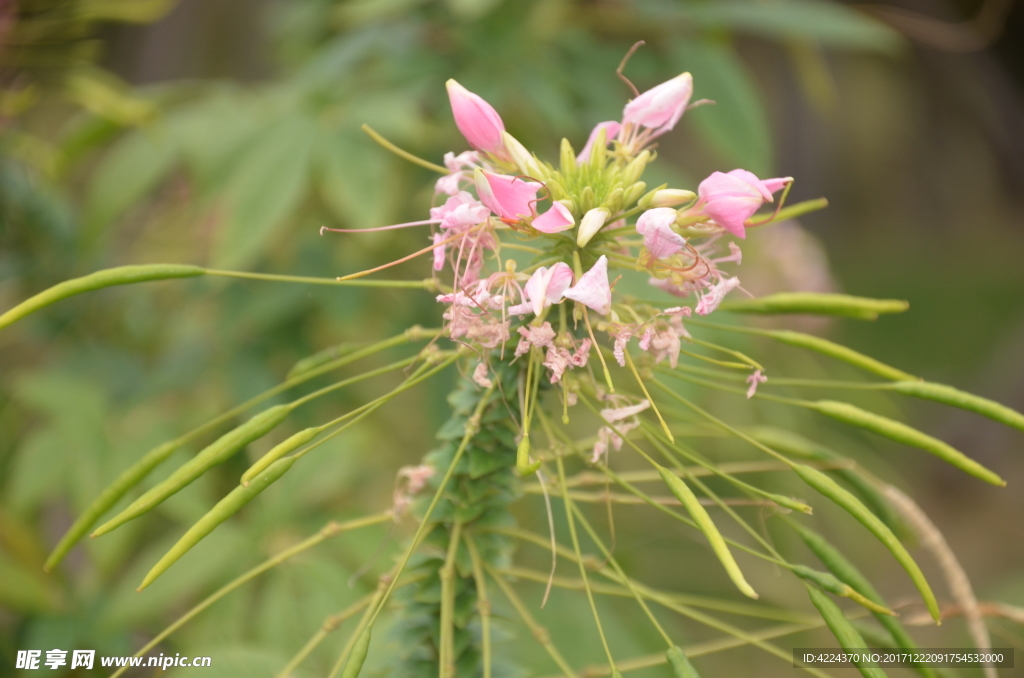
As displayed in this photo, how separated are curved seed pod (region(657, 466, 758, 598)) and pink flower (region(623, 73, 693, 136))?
0.23 m

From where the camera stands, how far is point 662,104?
446 mm

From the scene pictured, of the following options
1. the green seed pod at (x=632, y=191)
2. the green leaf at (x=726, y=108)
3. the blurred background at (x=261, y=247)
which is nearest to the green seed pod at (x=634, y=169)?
the green seed pod at (x=632, y=191)

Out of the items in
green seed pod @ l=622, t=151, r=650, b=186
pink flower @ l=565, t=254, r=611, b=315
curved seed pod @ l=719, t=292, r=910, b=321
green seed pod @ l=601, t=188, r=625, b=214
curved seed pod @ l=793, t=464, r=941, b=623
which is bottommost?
curved seed pod @ l=793, t=464, r=941, b=623

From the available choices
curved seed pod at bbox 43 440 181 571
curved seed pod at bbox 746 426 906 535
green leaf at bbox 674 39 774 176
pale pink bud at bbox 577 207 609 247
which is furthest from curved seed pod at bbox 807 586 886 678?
green leaf at bbox 674 39 774 176

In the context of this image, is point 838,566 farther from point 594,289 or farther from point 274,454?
point 274,454

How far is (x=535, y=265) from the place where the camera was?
1.46ft

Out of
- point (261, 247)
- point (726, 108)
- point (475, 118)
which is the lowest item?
point (475, 118)

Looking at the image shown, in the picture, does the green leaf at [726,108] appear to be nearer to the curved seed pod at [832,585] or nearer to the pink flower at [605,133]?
the pink flower at [605,133]

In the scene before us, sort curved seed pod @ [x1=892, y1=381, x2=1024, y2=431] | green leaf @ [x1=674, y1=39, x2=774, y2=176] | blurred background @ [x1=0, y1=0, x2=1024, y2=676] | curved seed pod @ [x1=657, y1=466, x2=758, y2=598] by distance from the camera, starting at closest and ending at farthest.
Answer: curved seed pod @ [x1=657, y1=466, x2=758, y2=598]
curved seed pod @ [x1=892, y1=381, x2=1024, y2=431]
blurred background @ [x1=0, y1=0, x2=1024, y2=676]
green leaf @ [x1=674, y1=39, x2=774, y2=176]

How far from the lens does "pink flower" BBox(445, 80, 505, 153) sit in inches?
16.0

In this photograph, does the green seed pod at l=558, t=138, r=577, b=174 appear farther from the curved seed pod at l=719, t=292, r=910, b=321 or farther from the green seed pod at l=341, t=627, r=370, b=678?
the green seed pod at l=341, t=627, r=370, b=678

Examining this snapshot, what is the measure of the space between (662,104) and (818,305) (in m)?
0.17

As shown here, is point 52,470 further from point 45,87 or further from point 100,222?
point 45,87

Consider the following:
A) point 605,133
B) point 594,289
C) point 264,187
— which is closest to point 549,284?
point 594,289
